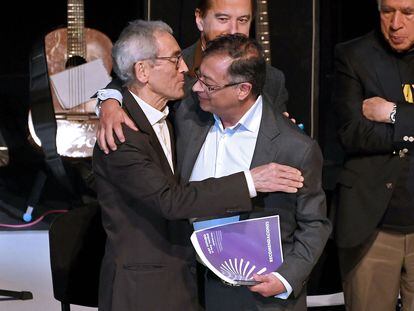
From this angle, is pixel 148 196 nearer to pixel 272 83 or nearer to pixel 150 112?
pixel 150 112

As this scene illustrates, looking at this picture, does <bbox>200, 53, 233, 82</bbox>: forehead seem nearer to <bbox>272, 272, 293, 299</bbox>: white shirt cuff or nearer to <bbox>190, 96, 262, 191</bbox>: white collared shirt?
<bbox>190, 96, 262, 191</bbox>: white collared shirt

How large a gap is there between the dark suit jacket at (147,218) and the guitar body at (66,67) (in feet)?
6.93

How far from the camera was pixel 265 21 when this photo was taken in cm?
480

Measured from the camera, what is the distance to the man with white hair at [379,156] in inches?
134

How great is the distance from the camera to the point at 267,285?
9.31 feet

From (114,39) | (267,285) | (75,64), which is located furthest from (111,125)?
(114,39)

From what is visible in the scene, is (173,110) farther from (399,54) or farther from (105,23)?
(105,23)

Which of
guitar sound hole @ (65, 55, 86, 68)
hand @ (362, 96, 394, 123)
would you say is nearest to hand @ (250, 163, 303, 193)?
hand @ (362, 96, 394, 123)

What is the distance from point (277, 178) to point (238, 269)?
32 cm

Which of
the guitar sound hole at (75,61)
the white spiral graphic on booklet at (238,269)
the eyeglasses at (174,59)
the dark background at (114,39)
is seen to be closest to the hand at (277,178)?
the white spiral graphic on booklet at (238,269)

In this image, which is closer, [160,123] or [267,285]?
[267,285]

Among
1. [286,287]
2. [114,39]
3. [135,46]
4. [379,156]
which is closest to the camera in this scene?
[286,287]

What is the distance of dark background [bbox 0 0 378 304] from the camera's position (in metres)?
5.48

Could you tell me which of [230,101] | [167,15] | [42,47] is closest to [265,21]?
[167,15]
